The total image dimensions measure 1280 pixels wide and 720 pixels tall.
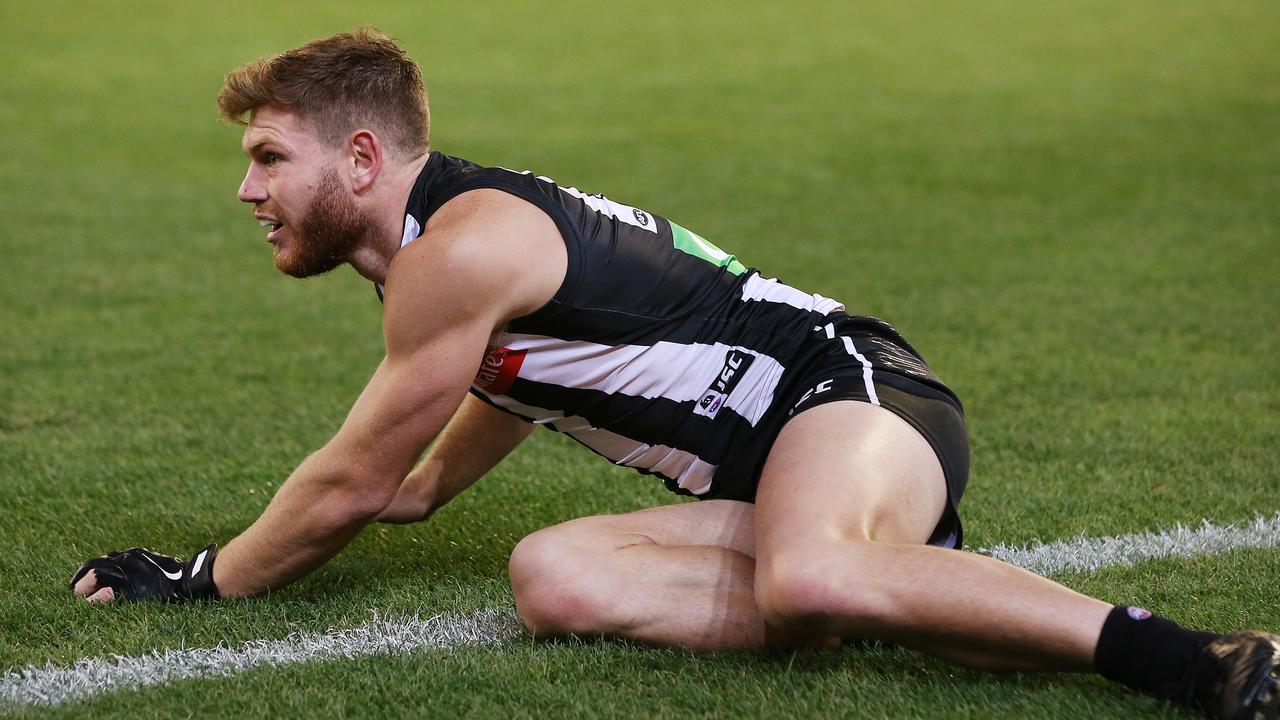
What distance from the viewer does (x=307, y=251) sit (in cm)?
314

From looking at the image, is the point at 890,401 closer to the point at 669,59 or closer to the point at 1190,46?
the point at 669,59

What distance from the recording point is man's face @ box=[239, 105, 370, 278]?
3057 mm

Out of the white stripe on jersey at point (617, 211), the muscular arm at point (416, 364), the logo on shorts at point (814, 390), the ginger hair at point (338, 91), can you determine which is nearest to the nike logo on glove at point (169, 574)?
the muscular arm at point (416, 364)

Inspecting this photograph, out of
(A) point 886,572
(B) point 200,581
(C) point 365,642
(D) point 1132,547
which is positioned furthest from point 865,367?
(B) point 200,581

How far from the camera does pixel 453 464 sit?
12.0 ft

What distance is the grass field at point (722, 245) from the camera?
2.88 m

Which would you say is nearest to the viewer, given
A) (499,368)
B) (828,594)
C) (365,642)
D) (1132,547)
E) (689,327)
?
(828,594)

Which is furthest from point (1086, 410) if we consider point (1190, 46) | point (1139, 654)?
point (1190, 46)

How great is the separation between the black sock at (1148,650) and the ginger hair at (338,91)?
1.77 metres

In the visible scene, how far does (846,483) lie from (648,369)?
578mm

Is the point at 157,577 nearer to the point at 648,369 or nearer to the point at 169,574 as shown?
the point at 169,574

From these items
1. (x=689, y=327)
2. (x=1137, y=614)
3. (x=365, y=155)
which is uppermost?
(x=365, y=155)

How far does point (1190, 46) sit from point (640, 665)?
16049 mm

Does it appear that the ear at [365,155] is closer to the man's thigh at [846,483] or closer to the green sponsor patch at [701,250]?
the green sponsor patch at [701,250]
